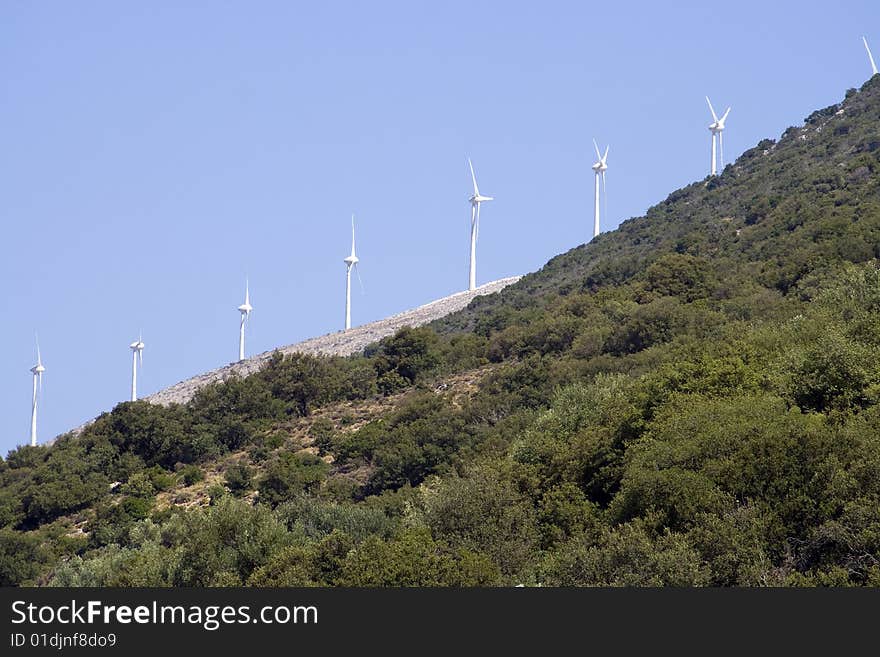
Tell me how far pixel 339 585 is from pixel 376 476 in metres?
28.4

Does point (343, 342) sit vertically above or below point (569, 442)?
above

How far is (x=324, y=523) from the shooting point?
177ft

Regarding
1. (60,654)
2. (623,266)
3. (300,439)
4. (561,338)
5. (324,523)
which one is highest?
(623,266)

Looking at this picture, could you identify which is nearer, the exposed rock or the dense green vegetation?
the dense green vegetation

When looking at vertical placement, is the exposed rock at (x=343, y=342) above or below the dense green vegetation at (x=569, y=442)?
above

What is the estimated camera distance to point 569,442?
174 ft

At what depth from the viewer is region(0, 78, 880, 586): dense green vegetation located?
3817 centimetres

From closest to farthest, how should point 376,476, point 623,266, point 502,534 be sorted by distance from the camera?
point 502,534 → point 376,476 → point 623,266

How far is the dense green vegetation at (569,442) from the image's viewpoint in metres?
38.2

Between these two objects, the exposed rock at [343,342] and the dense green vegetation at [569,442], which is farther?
the exposed rock at [343,342]

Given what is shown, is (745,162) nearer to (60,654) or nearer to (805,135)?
(805,135)

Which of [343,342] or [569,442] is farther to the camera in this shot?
[343,342]

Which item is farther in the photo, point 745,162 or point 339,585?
point 745,162

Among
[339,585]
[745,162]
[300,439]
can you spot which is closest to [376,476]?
[300,439]
